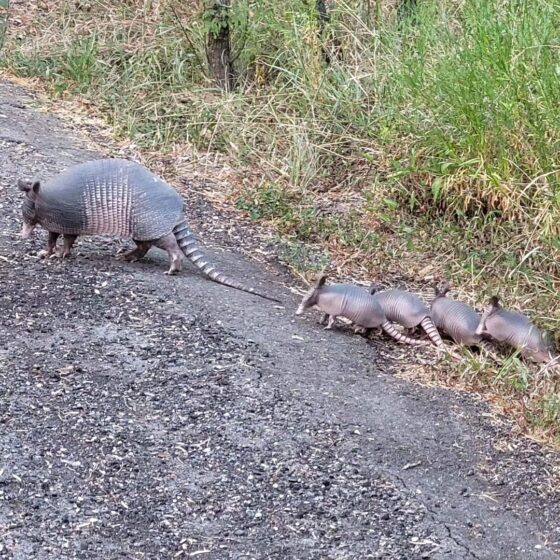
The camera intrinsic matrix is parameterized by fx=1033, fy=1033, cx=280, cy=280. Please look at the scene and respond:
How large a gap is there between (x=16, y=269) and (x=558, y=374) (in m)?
2.70

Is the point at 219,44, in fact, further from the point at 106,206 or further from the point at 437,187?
the point at 106,206

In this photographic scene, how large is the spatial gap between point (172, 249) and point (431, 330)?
1399 millimetres

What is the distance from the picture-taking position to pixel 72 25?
9016 millimetres

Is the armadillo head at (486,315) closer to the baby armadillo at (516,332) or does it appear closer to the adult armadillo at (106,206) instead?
the baby armadillo at (516,332)

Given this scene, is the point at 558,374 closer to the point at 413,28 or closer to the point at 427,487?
the point at 427,487

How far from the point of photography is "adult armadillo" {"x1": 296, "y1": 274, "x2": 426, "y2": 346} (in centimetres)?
506

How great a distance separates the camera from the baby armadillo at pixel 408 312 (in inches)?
203

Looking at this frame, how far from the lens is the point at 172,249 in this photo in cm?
539

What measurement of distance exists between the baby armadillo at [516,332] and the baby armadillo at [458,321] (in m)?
0.05

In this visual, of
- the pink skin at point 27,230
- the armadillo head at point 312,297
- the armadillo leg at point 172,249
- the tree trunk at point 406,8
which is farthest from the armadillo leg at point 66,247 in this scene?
the tree trunk at point 406,8

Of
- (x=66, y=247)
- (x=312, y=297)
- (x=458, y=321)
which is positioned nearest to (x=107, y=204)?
(x=66, y=247)

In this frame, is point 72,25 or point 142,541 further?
point 72,25

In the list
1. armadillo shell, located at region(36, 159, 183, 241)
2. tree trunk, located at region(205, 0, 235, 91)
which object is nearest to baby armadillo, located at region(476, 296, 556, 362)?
armadillo shell, located at region(36, 159, 183, 241)

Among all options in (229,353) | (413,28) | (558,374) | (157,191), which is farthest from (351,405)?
(413,28)
